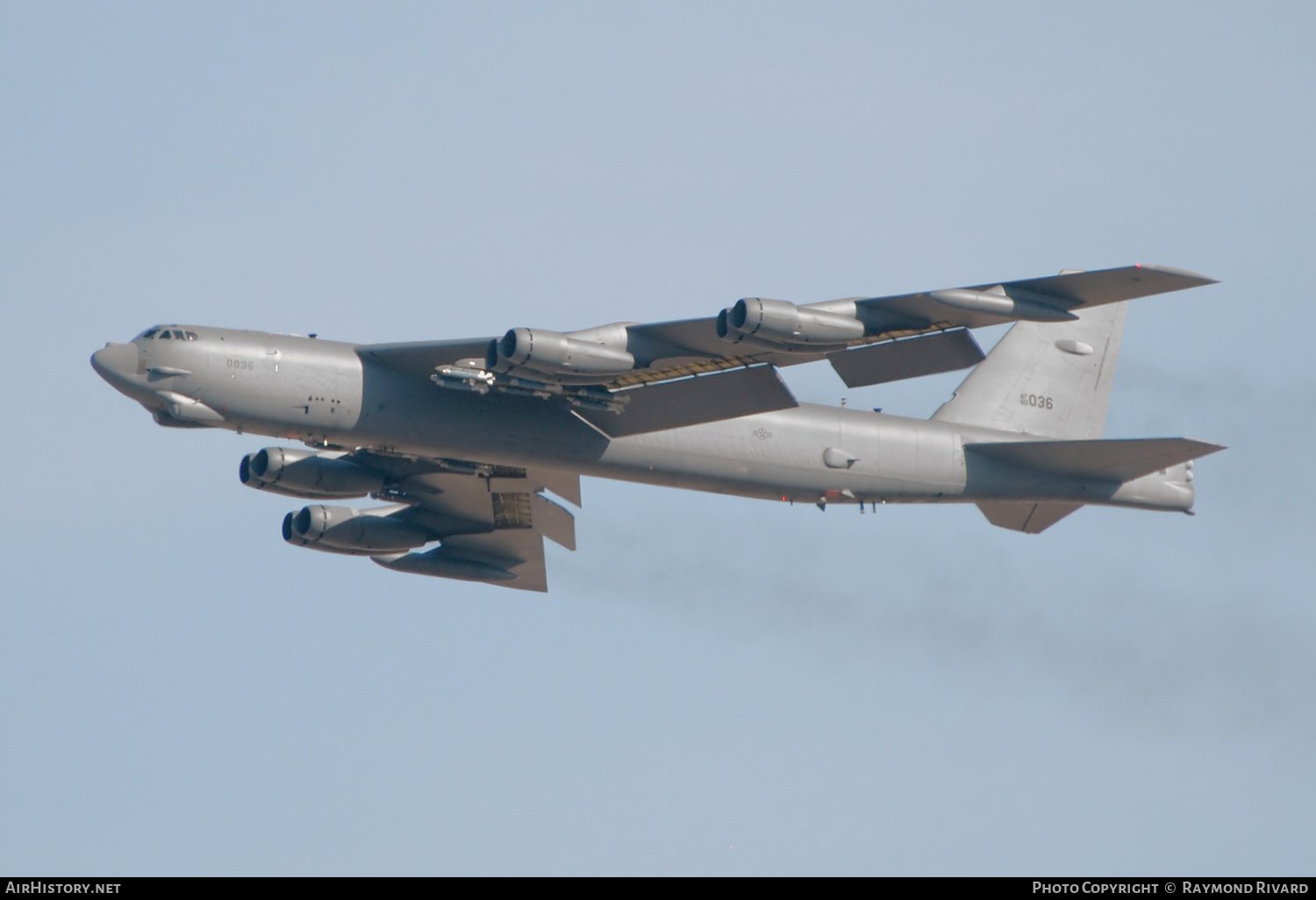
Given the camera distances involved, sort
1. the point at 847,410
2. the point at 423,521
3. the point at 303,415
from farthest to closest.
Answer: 1. the point at 423,521
2. the point at 847,410
3. the point at 303,415

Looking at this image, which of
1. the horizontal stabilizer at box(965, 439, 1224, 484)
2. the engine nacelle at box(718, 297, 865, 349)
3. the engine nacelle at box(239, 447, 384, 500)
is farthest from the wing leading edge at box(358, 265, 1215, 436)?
the horizontal stabilizer at box(965, 439, 1224, 484)

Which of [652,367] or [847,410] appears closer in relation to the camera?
[652,367]

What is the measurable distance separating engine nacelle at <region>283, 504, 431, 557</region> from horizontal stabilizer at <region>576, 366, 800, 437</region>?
7967mm

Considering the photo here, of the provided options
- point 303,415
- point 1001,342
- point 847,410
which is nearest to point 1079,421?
point 1001,342

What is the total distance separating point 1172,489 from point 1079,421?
3.58 m

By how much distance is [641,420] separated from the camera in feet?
119

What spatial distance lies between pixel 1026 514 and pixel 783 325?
477 inches

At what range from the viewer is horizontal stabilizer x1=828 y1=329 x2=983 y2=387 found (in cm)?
3412

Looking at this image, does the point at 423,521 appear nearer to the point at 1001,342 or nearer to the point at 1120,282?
the point at 1001,342

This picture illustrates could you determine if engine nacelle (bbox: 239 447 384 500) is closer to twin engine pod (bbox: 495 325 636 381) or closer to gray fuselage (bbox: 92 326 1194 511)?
gray fuselage (bbox: 92 326 1194 511)

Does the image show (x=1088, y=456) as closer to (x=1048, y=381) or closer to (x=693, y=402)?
(x=1048, y=381)

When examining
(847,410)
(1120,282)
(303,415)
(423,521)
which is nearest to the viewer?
(1120,282)

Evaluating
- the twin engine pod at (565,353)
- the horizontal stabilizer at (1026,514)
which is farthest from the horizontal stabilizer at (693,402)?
the horizontal stabilizer at (1026,514)

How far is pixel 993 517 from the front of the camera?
42469 mm
